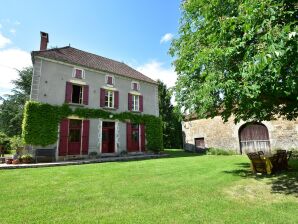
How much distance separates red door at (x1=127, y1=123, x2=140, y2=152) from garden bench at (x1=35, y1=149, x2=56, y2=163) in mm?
5989

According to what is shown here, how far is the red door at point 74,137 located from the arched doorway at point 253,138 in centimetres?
1261

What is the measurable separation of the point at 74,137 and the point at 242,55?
12.5 metres

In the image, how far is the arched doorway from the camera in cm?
1559

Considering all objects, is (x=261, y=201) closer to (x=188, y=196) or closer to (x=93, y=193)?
(x=188, y=196)

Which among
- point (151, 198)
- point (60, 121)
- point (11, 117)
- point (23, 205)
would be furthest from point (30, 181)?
point (11, 117)

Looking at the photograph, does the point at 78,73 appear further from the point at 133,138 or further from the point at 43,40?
the point at 133,138

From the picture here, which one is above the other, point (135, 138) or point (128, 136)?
point (128, 136)

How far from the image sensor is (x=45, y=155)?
12.9m

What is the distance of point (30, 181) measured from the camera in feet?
22.9

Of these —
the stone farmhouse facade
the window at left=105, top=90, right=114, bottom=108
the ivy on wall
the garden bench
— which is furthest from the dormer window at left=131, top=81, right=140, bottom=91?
the garden bench

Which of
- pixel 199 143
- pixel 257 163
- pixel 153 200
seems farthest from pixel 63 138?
pixel 199 143

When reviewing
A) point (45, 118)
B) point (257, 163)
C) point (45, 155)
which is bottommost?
point (257, 163)

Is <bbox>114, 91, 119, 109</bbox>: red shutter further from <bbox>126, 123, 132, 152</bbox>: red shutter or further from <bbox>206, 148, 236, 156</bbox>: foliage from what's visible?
<bbox>206, 148, 236, 156</bbox>: foliage

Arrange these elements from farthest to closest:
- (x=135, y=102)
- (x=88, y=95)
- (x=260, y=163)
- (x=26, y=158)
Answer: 1. (x=135, y=102)
2. (x=88, y=95)
3. (x=26, y=158)
4. (x=260, y=163)
